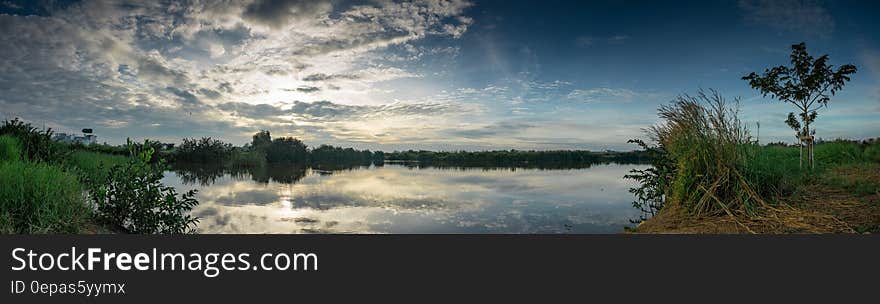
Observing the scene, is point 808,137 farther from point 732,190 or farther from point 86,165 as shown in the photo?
point 86,165

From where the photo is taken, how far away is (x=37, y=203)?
3.84m

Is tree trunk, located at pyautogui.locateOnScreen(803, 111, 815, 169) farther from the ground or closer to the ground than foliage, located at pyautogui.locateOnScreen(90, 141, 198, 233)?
farther from the ground

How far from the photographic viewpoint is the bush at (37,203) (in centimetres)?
367

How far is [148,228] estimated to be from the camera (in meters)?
5.07

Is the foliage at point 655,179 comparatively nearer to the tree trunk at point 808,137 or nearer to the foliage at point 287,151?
the tree trunk at point 808,137

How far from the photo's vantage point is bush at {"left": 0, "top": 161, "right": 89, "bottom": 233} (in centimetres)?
367

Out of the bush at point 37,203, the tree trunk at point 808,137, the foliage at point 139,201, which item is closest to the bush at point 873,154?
the tree trunk at point 808,137

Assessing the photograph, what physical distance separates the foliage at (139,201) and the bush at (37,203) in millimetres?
678

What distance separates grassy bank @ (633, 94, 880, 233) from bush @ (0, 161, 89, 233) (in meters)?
6.41

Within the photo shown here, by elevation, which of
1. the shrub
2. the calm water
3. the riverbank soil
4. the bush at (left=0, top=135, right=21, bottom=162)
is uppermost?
the bush at (left=0, top=135, right=21, bottom=162)

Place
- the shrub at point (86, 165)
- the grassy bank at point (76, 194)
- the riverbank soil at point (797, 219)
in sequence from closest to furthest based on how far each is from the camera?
the grassy bank at point (76, 194), the riverbank soil at point (797, 219), the shrub at point (86, 165)

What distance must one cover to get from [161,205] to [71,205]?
1025 millimetres

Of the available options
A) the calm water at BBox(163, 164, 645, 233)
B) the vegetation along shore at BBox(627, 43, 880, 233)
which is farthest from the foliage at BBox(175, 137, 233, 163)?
the vegetation along shore at BBox(627, 43, 880, 233)

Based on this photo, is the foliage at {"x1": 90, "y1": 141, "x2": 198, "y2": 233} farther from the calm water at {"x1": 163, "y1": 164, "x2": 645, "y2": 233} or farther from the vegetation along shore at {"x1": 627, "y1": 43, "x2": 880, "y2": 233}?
the vegetation along shore at {"x1": 627, "y1": 43, "x2": 880, "y2": 233}
